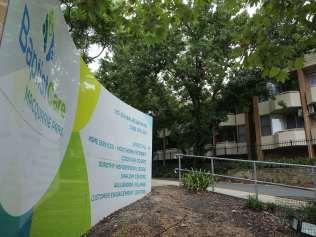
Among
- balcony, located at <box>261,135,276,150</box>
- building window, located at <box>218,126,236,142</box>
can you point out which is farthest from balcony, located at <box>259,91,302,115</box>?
building window, located at <box>218,126,236,142</box>

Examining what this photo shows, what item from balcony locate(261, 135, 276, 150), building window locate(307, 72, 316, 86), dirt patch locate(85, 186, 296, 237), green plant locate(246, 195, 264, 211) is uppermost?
building window locate(307, 72, 316, 86)

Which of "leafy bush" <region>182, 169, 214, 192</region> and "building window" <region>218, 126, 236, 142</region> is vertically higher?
"building window" <region>218, 126, 236, 142</region>

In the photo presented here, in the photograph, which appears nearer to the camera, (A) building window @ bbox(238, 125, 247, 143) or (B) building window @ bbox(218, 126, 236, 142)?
(A) building window @ bbox(238, 125, 247, 143)

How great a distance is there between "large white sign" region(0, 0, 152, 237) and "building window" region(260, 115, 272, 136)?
2770 centimetres

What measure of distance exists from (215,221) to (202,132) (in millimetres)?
22514

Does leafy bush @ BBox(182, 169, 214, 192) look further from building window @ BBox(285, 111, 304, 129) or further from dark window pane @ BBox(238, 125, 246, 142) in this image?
dark window pane @ BBox(238, 125, 246, 142)

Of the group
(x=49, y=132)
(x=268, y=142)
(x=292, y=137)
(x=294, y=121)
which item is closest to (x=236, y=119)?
(x=268, y=142)

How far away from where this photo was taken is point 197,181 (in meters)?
11.5

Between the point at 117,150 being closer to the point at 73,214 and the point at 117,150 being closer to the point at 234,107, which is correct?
the point at 73,214

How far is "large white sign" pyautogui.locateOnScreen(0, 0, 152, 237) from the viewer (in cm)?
305

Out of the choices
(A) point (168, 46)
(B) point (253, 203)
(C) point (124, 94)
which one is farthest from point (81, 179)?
(C) point (124, 94)

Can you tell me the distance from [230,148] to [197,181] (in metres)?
26.1

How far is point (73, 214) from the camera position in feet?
18.0

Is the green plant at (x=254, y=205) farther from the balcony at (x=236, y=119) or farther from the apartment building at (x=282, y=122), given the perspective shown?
the balcony at (x=236, y=119)
